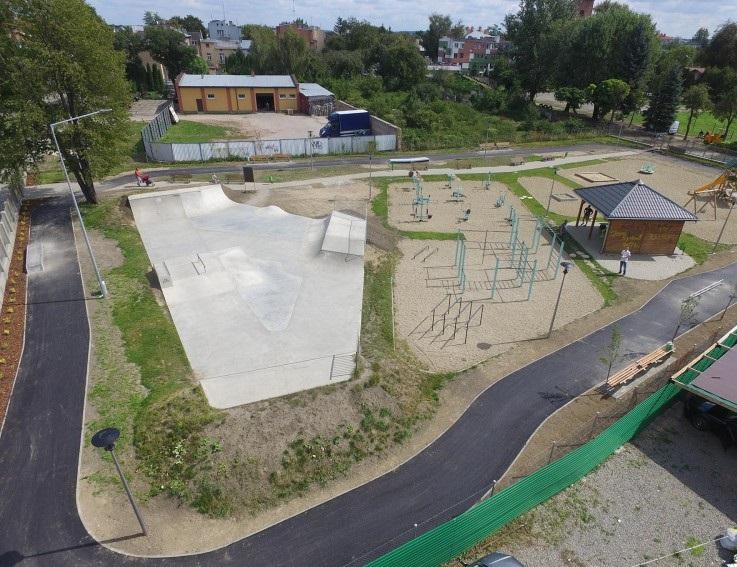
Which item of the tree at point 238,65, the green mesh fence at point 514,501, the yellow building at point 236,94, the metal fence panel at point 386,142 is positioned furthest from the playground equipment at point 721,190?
the tree at point 238,65

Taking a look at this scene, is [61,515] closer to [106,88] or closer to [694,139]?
[106,88]

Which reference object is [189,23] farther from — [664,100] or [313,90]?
[664,100]

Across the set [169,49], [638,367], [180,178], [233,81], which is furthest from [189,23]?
[638,367]

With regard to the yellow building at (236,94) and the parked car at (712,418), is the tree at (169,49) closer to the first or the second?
the yellow building at (236,94)

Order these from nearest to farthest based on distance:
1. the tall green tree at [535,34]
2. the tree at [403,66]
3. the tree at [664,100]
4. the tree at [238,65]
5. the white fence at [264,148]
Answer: the white fence at [264,148] < the tree at [664,100] < the tall green tree at [535,34] < the tree at [403,66] < the tree at [238,65]

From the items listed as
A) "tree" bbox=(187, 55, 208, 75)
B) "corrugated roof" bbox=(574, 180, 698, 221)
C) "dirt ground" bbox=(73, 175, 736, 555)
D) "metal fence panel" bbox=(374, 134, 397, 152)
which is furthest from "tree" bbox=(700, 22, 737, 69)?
"tree" bbox=(187, 55, 208, 75)
